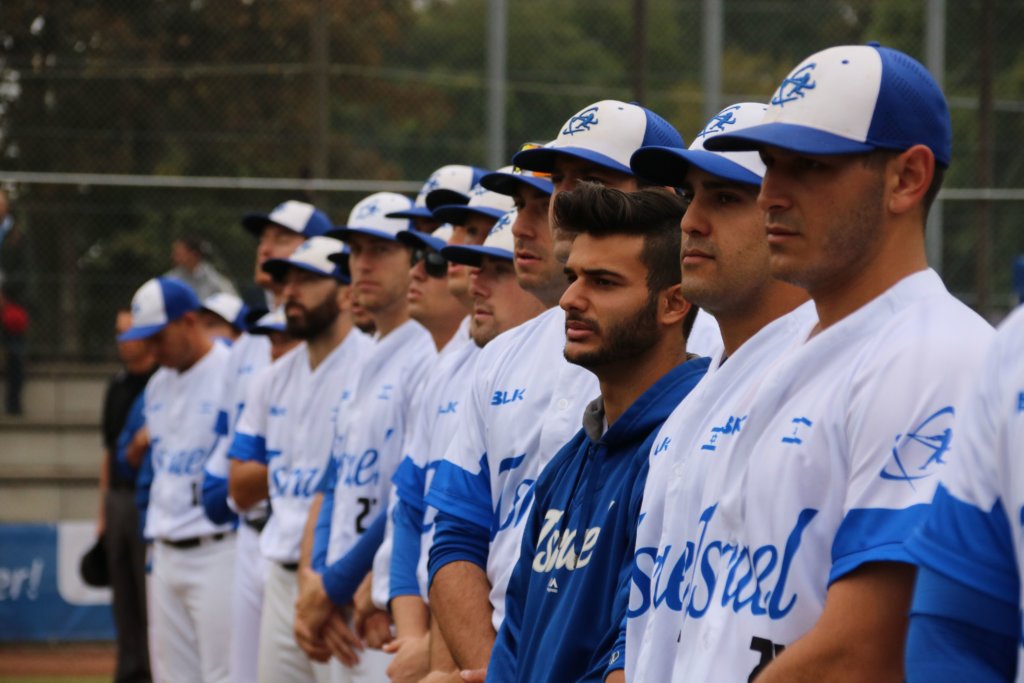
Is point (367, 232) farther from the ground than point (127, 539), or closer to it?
farther from the ground

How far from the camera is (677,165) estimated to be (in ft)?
10.7

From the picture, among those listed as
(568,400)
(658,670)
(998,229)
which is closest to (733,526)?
(658,670)

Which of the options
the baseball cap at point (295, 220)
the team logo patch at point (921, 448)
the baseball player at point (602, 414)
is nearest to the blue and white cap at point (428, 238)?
the baseball player at point (602, 414)

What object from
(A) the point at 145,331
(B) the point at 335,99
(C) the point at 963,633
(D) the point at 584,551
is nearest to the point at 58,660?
(A) the point at 145,331

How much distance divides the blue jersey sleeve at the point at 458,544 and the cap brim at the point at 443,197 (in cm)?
189

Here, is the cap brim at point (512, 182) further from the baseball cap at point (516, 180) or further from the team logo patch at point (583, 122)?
the team logo patch at point (583, 122)

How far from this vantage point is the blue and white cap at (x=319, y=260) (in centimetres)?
758

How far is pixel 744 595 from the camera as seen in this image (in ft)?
8.85

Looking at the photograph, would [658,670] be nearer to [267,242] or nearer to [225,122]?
[267,242]

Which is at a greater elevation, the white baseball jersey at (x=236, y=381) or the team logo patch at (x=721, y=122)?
the team logo patch at (x=721, y=122)

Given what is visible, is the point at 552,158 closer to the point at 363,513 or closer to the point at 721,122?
the point at 721,122

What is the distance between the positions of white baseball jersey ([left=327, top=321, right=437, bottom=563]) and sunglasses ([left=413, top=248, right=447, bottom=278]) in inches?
16.6

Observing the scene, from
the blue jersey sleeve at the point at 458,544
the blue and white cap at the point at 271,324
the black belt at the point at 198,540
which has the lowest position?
the black belt at the point at 198,540

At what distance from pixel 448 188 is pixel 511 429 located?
1.99 meters
